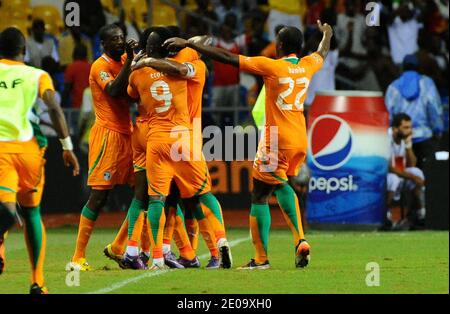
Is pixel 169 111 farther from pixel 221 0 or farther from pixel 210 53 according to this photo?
pixel 221 0

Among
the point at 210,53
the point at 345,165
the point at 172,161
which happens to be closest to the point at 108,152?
the point at 172,161

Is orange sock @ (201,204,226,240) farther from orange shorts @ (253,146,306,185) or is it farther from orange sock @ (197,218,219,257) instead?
orange shorts @ (253,146,306,185)

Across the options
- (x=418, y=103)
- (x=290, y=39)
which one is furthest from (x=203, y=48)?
(x=418, y=103)

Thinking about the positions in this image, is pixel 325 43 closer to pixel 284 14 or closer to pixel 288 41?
pixel 288 41

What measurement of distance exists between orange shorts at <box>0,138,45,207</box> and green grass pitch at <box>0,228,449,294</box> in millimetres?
941

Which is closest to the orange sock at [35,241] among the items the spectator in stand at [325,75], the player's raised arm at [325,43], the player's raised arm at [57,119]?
the player's raised arm at [57,119]

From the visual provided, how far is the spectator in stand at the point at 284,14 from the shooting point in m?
23.6

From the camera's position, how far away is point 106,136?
13977 mm

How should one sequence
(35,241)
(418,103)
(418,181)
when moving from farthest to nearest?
(418,103) → (418,181) → (35,241)

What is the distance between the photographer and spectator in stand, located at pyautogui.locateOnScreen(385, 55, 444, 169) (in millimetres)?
21219

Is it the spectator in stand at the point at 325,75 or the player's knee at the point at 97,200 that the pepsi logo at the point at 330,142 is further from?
the player's knee at the point at 97,200

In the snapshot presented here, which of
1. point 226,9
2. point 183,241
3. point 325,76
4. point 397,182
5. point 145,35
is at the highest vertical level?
point 226,9

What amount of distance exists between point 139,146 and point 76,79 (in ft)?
29.2

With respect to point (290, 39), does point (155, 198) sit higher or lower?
lower
